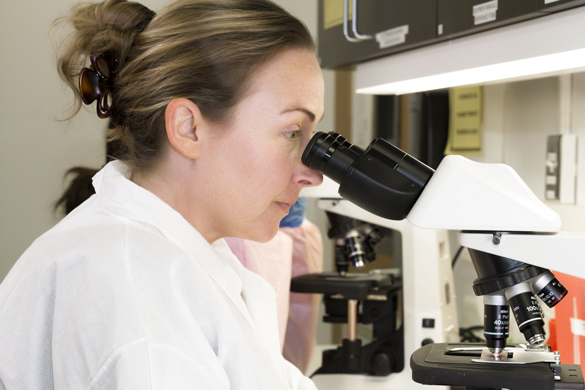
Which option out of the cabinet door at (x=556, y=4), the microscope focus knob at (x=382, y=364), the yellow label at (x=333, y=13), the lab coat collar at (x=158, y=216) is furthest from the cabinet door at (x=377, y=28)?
the microscope focus knob at (x=382, y=364)

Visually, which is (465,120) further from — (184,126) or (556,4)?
(184,126)

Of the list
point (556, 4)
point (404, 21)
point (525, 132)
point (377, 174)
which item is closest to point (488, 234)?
point (377, 174)

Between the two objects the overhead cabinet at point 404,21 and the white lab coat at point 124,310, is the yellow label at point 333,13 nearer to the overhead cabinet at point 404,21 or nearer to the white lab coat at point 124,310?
the overhead cabinet at point 404,21

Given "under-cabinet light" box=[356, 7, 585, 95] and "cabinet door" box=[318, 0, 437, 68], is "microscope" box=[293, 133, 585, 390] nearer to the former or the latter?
"under-cabinet light" box=[356, 7, 585, 95]

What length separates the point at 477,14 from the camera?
0.99 m

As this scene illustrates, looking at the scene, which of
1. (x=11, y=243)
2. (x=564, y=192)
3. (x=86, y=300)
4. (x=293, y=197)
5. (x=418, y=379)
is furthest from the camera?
(x=11, y=243)

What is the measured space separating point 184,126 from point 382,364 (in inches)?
37.1

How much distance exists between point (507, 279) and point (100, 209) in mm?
572

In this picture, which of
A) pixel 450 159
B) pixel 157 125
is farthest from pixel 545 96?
pixel 157 125

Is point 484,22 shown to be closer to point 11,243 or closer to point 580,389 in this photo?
point 580,389

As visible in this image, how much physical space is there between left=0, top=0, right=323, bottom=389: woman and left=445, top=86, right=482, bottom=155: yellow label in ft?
3.27

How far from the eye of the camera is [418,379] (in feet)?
2.52

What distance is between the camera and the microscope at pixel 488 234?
690 mm

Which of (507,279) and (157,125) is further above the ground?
(157,125)
